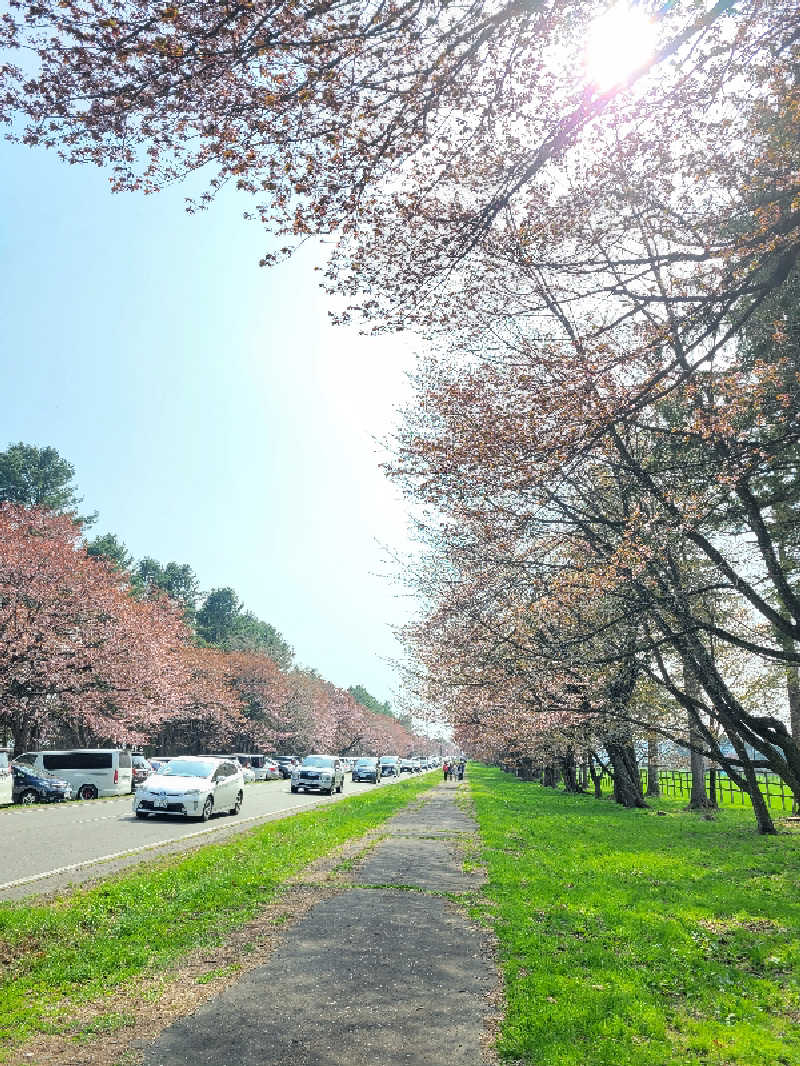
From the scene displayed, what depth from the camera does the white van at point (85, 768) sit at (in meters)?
27.9

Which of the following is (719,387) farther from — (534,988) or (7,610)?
(7,610)

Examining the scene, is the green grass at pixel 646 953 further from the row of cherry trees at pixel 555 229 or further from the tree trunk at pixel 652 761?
the tree trunk at pixel 652 761

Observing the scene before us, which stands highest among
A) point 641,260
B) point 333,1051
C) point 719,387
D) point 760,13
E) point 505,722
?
point 760,13

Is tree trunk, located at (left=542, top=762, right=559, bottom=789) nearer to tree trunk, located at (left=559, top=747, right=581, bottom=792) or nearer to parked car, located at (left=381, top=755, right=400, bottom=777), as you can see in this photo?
tree trunk, located at (left=559, top=747, right=581, bottom=792)

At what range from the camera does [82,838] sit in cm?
1520

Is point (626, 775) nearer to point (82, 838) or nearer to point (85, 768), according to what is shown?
point (82, 838)

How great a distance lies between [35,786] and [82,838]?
11.7m

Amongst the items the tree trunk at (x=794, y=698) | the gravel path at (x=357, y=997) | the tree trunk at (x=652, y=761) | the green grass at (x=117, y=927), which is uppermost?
the tree trunk at (x=794, y=698)

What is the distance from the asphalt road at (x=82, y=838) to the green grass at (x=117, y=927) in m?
0.91

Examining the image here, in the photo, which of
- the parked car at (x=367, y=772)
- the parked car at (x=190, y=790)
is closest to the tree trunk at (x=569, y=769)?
the parked car at (x=190, y=790)

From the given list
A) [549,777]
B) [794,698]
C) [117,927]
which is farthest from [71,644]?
[549,777]

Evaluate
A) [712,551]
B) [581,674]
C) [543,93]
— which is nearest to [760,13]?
[543,93]

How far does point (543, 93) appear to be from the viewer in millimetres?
6941

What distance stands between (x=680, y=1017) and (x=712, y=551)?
8.20 meters
